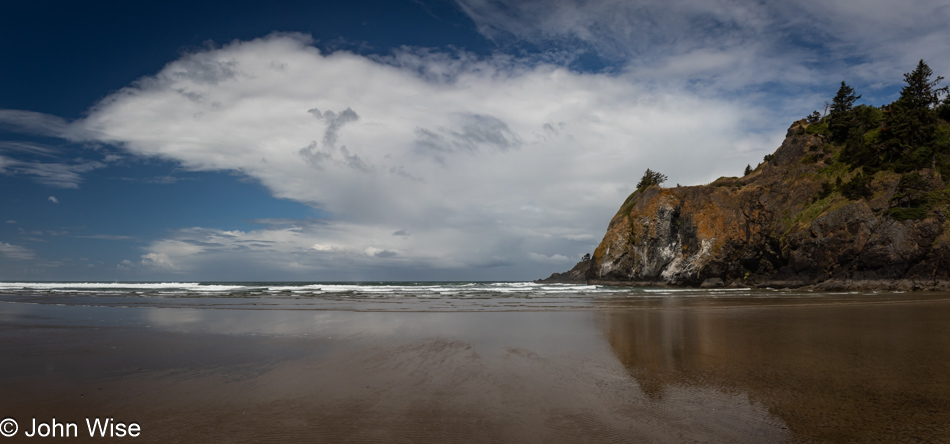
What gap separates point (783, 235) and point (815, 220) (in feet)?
14.9

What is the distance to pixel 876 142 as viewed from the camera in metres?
44.2

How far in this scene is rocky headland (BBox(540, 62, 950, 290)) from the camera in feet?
113

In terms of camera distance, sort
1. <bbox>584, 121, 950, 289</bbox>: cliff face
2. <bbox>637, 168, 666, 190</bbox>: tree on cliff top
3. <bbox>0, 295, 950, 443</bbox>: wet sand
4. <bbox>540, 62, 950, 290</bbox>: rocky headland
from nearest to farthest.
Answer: <bbox>0, 295, 950, 443</bbox>: wet sand < <bbox>584, 121, 950, 289</bbox>: cliff face < <bbox>540, 62, 950, 290</bbox>: rocky headland < <bbox>637, 168, 666, 190</bbox>: tree on cliff top

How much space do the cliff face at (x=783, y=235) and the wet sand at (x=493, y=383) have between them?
99.9ft

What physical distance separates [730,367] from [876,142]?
177 feet

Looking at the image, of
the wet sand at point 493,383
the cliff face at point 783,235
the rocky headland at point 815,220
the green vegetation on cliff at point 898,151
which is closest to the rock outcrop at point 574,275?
the cliff face at point 783,235

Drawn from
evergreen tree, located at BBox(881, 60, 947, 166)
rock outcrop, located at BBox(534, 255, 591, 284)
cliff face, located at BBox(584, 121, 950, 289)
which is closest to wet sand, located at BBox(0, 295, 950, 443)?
cliff face, located at BBox(584, 121, 950, 289)

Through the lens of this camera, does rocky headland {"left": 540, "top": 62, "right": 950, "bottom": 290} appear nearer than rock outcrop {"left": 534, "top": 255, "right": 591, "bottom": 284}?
Yes

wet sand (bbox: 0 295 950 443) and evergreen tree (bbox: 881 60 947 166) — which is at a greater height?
evergreen tree (bbox: 881 60 947 166)

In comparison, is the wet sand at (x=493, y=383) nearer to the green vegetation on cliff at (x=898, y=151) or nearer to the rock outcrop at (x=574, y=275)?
the green vegetation on cliff at (x=898, y=151)

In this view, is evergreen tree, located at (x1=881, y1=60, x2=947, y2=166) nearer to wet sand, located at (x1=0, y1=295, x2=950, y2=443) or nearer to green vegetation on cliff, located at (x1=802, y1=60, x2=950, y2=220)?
green vegetation on cliff, located at (x1=802, y1=60, x2=950, y2=220)

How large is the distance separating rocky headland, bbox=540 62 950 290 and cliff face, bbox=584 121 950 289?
10 centimetres

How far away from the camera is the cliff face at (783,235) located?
34125mm

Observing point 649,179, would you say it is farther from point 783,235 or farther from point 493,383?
point 493,383
